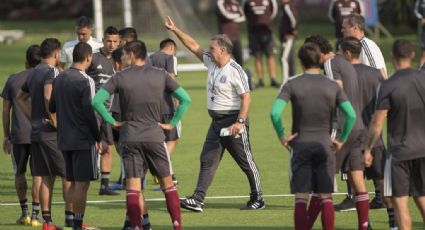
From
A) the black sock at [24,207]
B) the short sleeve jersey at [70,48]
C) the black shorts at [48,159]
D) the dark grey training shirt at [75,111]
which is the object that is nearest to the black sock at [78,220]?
the dark grey training shirt at [75,111]

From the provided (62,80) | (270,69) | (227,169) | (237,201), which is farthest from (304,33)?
(62,80)

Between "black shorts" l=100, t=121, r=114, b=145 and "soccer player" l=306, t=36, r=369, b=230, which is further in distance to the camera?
"black shorts" l=100, t=121, r=114, b=145

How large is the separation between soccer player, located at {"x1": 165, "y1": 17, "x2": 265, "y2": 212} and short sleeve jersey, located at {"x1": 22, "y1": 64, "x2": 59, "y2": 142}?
181cm

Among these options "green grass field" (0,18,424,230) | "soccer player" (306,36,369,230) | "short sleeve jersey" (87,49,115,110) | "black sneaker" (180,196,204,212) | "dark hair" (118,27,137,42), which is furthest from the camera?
"short sleeve jersey" (87,49,115,110)

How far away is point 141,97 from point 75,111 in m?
0.92

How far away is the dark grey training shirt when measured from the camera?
524 inches

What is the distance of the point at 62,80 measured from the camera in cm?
1339

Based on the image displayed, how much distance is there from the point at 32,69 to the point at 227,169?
5377mm

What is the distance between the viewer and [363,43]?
1480 centimetres

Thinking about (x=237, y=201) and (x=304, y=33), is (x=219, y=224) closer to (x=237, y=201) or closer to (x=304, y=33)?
(x=237, y=201)

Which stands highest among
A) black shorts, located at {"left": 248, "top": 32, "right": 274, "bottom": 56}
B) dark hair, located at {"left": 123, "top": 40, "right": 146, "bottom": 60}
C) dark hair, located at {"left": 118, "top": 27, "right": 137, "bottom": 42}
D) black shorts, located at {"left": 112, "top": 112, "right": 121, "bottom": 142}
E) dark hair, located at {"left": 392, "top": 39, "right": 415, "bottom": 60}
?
dark hair, located at {"left": 392, "top": 39, "right": 415, "bottom": 60}

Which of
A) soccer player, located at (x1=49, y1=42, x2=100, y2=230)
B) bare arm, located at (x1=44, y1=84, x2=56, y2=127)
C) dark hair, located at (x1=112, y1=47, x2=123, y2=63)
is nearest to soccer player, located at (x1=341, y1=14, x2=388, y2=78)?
dark hair, located at (x1=112, y1=47, x2=123, y2=63)

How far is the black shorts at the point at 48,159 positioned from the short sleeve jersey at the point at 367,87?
3434 mm

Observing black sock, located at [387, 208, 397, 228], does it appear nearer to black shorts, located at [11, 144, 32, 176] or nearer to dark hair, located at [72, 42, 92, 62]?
dark hair, located at [72, 42, 92, 62]
